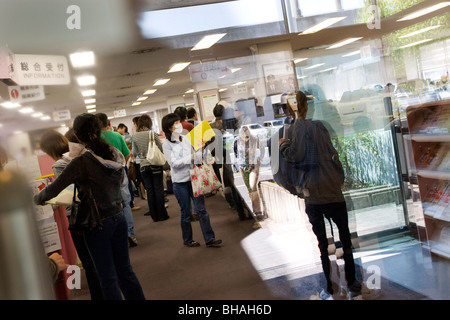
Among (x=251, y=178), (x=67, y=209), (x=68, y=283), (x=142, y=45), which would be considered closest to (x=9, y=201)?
(x=67, y=209)

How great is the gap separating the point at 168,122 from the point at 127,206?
555 millimetres

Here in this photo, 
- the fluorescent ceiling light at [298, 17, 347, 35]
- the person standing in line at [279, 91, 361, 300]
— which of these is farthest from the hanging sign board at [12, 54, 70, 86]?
the fluorescent ceiling light at [298, 17, 347, 35]

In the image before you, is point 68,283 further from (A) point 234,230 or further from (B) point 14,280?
(B) point 14,280

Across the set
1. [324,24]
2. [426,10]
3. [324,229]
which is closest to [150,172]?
[324,229]

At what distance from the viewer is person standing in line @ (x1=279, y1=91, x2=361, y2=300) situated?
2.98 meters

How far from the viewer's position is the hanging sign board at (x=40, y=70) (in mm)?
2381

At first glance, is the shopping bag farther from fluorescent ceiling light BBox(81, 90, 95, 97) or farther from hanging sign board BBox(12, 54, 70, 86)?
hanging sign board BBox(12, 54, 70, 86)

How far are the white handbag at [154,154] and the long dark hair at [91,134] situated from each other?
36cm

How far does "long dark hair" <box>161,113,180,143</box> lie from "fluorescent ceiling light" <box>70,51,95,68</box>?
1.72 feet

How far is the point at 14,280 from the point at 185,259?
199cm

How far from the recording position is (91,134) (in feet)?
7.87

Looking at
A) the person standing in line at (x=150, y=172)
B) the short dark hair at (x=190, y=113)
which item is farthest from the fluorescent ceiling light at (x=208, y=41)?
the person standing in line at (x=150, y=172)

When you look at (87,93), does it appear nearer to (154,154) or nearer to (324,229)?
(154,154)

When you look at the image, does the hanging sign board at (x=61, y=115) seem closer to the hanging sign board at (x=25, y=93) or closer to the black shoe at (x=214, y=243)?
the hanging sign board at (x=25, y=93)
